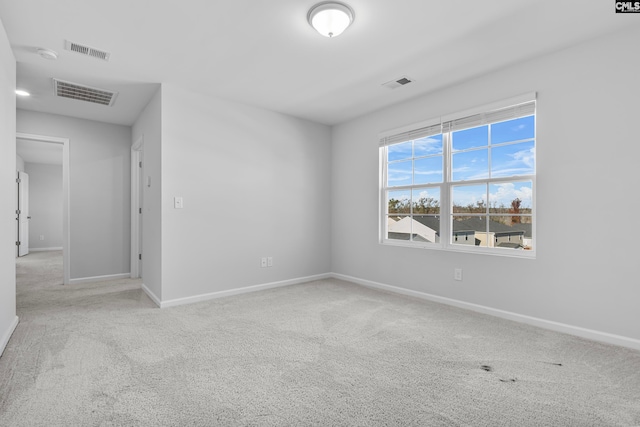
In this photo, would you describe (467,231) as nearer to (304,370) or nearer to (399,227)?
(399,227)

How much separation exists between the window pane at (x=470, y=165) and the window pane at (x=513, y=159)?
89mm

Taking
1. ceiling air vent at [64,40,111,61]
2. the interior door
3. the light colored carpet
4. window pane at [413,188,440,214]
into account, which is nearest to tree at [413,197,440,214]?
window pane at [413,188,440,214]

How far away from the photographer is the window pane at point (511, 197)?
3.09 meters

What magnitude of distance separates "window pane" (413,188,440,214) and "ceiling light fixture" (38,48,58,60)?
12.6 feet

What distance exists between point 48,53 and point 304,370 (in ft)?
10.9

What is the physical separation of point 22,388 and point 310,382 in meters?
1.63

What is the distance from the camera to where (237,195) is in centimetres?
412

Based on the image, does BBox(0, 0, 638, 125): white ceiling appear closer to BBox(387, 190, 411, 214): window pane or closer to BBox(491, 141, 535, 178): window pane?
BBox(491, 141, 535, 178): window pane

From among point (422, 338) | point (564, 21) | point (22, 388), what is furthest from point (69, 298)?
point (564, 21)

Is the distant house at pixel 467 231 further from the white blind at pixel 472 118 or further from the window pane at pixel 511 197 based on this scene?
the white blind at pixel 472 118

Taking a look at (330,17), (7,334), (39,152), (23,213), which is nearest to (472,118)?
(330,17)

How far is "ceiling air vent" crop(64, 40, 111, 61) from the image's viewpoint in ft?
8.82

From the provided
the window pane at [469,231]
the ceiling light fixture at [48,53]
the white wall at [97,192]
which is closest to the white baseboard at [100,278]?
the white wall at [97,192]

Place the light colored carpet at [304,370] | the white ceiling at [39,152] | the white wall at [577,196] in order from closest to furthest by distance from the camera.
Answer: the light colored carpet at [304,370] < the white wall at [577,196] < the white ceiling at [39,152]
